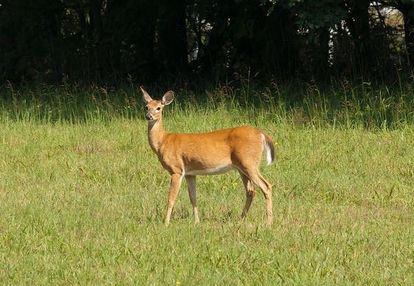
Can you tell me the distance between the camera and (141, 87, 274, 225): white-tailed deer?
8.34 meters

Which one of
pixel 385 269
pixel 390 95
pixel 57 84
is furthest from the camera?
pixel 57 84

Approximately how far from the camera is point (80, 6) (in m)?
20.4

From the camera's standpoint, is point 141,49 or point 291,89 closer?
point 291,89

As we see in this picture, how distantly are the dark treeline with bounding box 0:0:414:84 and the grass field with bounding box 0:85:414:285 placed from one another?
205cm

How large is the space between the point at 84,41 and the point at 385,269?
14425 millimetres

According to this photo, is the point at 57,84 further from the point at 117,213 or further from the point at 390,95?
the point at 117,213

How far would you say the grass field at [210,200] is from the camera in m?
6.71

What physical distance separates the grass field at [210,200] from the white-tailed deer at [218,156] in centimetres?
27

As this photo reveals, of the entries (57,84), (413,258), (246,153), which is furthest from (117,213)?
(57,84)

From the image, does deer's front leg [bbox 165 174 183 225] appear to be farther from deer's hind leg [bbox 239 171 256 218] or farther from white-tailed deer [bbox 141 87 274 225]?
deer's hind leg [bbox 239 171 256 218]

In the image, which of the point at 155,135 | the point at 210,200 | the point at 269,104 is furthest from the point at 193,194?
the point at 269,104

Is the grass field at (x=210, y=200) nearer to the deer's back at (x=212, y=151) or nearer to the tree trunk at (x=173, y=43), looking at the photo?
the deer's back at (x=212, y=151)

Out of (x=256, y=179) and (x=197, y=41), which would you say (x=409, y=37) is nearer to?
(x=197, y=41)

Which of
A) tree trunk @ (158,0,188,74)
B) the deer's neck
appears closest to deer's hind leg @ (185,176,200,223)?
the deer's neck
